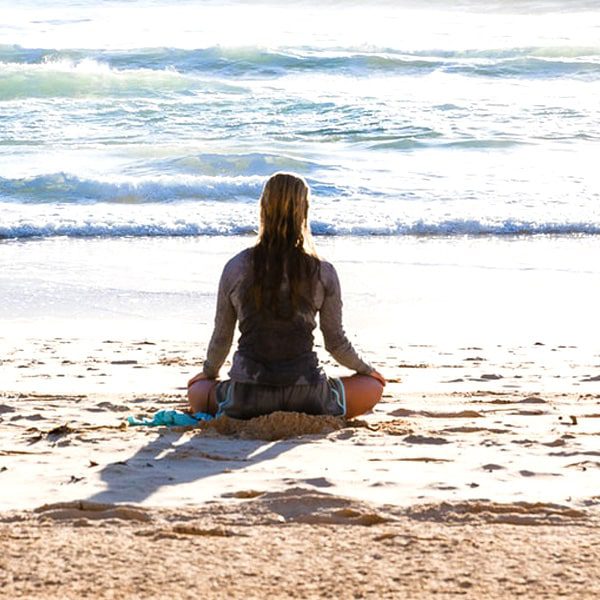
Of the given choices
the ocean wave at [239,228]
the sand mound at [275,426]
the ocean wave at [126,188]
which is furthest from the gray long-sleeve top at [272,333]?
the ocean wave at [126,188]

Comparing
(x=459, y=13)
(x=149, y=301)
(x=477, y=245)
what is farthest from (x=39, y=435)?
(x=459, y=13)

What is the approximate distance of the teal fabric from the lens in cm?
501

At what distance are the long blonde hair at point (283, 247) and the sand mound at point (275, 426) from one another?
43 centimetres

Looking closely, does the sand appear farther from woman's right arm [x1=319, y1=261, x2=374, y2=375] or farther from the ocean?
the ocean

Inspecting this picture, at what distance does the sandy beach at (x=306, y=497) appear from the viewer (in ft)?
10.4

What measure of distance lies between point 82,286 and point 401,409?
4801 millimetres

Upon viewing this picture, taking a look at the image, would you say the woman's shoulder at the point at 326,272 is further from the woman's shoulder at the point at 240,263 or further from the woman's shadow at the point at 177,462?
the woman's shadow at the point at 177,462

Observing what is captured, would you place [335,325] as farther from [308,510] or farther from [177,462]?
[308,510]

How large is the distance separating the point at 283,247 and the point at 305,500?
1.35m

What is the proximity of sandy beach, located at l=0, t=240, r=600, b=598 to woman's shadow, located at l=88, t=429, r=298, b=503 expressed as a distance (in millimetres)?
12

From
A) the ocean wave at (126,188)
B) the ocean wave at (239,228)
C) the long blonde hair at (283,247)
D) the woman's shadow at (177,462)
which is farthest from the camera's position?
the ocean wave at (126,188)

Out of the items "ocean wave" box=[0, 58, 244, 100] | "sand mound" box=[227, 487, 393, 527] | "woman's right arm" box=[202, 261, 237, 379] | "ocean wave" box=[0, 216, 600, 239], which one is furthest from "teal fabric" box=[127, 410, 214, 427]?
"ocean wave" box=[0, 58, 244, 100]

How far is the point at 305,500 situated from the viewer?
3.74 meters

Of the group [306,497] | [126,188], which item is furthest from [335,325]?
[126,188]
